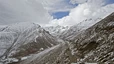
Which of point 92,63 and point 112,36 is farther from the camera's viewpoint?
point 112,36

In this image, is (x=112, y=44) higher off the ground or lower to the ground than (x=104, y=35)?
lower

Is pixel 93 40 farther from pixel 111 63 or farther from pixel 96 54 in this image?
pixel 111 63

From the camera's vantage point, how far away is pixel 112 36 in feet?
189

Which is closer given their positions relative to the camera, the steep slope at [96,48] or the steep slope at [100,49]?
the steep slope at [100,49]

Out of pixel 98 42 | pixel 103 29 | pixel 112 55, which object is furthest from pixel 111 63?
pixel 103 29

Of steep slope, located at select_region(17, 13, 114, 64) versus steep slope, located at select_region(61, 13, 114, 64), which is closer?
steep slope, located at select_region(61, 13, 114, 64)

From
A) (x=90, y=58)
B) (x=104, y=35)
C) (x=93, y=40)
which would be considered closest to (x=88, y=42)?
(x=93, y=40)

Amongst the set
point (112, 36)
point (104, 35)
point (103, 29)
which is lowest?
point (112, 36)

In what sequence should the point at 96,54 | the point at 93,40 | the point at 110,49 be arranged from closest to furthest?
the point at 110,49 → the point at 96,54 → the point at 93,40

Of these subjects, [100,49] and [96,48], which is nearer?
[100,49]

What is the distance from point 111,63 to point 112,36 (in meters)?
20.3

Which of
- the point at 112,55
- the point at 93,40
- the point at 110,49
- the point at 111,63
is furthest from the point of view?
the point at 93,40

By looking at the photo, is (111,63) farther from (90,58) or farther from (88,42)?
(88,42)

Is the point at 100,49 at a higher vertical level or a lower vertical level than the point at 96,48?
lower
